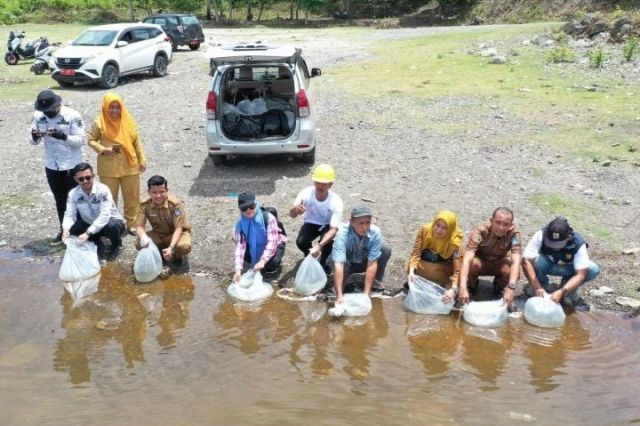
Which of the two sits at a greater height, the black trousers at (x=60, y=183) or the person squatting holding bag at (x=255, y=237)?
the black trousers at (x=60, y=183)

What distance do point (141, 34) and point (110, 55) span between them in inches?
67.5

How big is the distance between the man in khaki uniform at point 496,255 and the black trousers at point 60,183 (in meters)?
3.98

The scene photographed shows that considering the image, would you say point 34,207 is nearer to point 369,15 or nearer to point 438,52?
point 438,52

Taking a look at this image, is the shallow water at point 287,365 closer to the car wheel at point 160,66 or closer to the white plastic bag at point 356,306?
the white plastic bag at point 356,306

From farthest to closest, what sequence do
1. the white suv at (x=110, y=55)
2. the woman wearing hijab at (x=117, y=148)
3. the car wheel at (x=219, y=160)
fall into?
the white suv at (x=110, y=55) < the car wheel at (x=219, y=160) < the woman wearing hijab at (x=117, y=148)

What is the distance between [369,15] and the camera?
40.3m

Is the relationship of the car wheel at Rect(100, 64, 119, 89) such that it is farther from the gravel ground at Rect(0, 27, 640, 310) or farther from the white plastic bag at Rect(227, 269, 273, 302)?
the white plastic bag at Rect(227, 269, 273, 302)

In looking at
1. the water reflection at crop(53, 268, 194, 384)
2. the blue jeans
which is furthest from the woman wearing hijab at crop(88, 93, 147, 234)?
the blue jeans

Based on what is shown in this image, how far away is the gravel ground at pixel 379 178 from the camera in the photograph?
6.32 meters

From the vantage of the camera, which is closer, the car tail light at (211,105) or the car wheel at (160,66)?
the car tail light at (211,105)

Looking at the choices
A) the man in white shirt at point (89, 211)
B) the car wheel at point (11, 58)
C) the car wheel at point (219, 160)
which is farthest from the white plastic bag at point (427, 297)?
the car wheel at point (11, 58)

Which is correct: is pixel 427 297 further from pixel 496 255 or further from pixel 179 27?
pixel 179 27

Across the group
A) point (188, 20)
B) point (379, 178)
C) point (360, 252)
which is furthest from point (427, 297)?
point (188, 20)

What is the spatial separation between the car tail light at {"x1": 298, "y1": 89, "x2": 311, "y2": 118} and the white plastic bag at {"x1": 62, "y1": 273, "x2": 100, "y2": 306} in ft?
11.4
